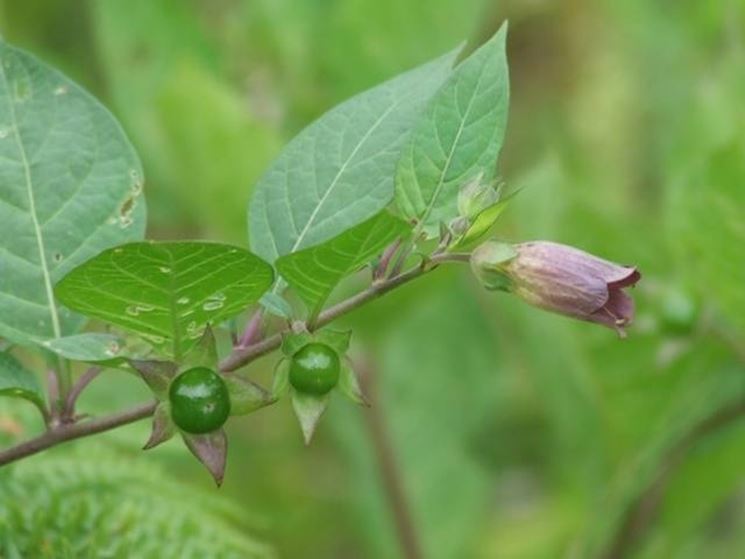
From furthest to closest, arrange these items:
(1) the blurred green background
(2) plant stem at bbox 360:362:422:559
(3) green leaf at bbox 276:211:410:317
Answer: (2) plant stem at bbox 360:362:422:559
(1) the blurred green background
(3) green leaf at bbox 276:211:410:317

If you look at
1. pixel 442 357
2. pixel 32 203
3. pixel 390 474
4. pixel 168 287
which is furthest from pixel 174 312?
pixel 442 357

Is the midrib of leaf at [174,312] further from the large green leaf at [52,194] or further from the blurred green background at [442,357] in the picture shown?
the blurred green background at [442,357]

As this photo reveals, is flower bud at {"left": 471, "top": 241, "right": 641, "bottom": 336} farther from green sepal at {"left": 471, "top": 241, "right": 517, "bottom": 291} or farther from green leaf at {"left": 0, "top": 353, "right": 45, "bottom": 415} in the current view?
green leaf at {"left": 0, "top": 353, "right": 45, "bottom": 415}

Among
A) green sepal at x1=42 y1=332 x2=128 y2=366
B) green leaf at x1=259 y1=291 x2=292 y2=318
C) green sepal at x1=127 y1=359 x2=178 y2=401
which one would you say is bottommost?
green sepal at x1=127 y1=359 x2=178 y2=401

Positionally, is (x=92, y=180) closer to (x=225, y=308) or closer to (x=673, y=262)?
(x=225, y=308)

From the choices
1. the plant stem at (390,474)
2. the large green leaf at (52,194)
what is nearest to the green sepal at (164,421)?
the large green leaf at (52,194)

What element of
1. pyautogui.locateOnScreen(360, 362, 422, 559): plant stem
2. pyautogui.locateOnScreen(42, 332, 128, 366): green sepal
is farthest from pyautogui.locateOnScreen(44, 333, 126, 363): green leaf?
pyautogui.locateOnScreen(360, 362, 422, 559): plant stem

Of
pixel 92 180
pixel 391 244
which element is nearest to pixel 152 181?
pixel 92 180
